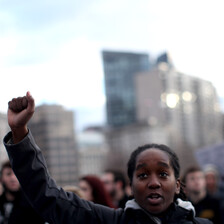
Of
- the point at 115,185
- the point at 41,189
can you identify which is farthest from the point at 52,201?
the point at 115,185

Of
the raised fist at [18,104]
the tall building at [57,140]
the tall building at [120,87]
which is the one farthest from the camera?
the tall building at [120,87]

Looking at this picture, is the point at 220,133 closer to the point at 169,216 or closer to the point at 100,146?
the point at 100,146

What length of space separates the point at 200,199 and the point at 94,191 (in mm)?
1414

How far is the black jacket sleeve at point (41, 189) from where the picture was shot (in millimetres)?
1925

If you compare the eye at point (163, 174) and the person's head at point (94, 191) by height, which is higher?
the eye at point (163, 174)

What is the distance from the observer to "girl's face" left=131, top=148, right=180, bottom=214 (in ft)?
6.64

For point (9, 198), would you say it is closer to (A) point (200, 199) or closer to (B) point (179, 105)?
(A) point (200, 199)

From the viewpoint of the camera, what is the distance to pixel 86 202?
207 centimetres

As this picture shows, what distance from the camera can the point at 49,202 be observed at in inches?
77.5

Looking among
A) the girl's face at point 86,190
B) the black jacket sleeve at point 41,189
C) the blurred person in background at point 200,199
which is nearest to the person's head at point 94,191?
the girl's face at point 86,190

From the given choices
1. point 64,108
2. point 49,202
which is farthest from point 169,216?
point 64,108

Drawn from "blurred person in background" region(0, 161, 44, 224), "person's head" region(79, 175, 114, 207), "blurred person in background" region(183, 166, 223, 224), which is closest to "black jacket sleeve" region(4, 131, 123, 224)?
"blurred person in background" region(0, 161, 44, 224)

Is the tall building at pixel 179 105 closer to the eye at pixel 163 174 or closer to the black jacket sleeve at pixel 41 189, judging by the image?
the eye at pixel 163 174

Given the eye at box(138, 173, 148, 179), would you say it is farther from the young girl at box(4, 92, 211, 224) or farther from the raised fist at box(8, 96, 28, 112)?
the raised fist at box(8, 96, 28, 112)
